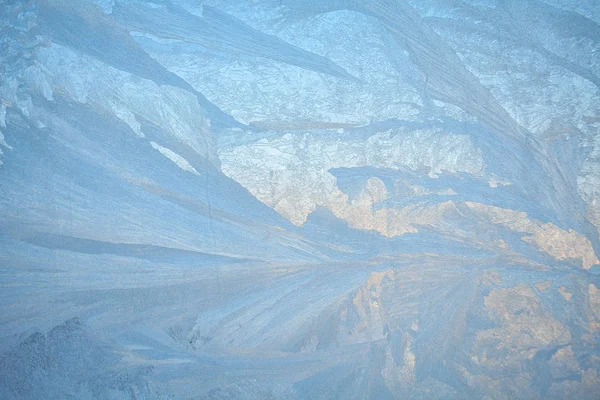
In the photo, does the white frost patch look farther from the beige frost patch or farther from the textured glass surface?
the beige frost patch

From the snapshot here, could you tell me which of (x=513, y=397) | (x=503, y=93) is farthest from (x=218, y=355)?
(x=503, y=93)

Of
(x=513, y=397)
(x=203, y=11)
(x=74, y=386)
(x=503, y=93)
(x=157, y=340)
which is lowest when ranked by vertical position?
(x=74, y=386)

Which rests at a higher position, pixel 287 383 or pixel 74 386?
pixel 287 383

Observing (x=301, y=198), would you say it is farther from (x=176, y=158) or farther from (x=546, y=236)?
(x=546, y=236)

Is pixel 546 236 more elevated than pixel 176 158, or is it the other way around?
pixel 546 236

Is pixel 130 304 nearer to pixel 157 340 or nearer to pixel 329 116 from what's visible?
pixel 157 340

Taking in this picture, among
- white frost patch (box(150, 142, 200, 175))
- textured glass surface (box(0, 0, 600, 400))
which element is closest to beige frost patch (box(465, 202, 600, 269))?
textured glass surface (box(0, 0, 600, 400))

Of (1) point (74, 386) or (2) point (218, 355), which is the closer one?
(1) point (74, 386)

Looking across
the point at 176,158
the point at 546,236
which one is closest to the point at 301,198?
the point at 176,158
